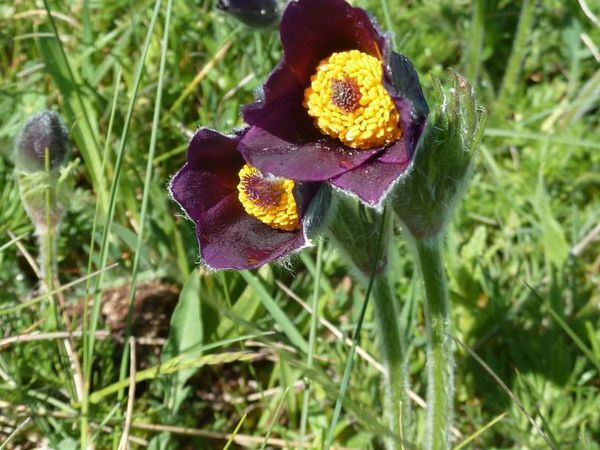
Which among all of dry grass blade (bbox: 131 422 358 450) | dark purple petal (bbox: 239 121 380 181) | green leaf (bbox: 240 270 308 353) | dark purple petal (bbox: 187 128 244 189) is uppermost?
dark purple petal (bbox: 239 121 380 181)

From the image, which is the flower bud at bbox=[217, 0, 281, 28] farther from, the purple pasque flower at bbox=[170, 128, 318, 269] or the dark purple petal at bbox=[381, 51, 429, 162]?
the dark purple petal at bbox=[381, 51, 429, 162]

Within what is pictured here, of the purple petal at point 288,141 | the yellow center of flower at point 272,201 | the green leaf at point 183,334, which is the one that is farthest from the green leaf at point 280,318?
the purple petal at point 288,141

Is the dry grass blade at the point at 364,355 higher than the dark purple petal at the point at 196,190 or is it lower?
lower

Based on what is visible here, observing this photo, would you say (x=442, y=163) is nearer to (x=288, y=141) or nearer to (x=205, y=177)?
(x=288, y=141)

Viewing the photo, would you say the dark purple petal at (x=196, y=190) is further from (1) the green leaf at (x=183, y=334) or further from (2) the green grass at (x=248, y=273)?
(1) the green leaf at (x=183, y=334)

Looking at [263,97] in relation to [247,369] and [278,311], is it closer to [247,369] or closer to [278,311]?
[278,311]

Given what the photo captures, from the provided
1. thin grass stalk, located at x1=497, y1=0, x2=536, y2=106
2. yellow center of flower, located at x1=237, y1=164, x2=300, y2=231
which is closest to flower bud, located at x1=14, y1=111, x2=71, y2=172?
yellow center of flower, located at x1=237, y1=164, x2=300, y2=231
